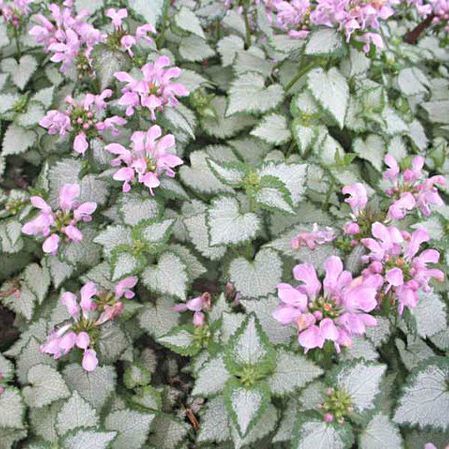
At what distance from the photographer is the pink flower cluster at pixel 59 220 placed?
5.44 feet

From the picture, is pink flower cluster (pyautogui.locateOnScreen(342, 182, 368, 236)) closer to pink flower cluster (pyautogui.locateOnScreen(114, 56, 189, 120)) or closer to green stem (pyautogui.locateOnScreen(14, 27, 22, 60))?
pink flower cluster (pyautogui.locateOnScreen(114, 56, 189, 120))

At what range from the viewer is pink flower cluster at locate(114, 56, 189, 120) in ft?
5.81

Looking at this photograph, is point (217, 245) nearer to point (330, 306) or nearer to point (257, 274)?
point (257, 274)

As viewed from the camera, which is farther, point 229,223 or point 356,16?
point 356,16

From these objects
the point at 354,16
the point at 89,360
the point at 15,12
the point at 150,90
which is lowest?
the point at 89,360

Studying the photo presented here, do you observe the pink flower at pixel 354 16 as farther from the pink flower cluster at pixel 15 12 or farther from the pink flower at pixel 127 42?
the pink flower cluster at pixel 15 12

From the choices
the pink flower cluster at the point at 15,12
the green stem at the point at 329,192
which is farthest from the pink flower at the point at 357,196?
the pink flower cluster at the point at 15,12

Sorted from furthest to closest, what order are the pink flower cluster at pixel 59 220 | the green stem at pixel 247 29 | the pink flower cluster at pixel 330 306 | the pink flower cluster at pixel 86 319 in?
the green stem at pixel 247 29, the pink flower cluster at pixel 59 220, the pink flower cluster at pixel 86 319, the pink flower cluster at pixel 330 306

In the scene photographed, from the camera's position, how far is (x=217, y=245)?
62.5 inches

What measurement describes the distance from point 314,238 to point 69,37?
121 cm

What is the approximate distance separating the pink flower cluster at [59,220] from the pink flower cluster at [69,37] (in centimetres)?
58

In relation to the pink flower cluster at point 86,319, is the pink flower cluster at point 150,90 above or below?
above

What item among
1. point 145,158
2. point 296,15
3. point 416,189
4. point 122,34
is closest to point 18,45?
point 122,34

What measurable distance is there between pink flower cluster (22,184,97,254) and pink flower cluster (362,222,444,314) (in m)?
A: 0.90
